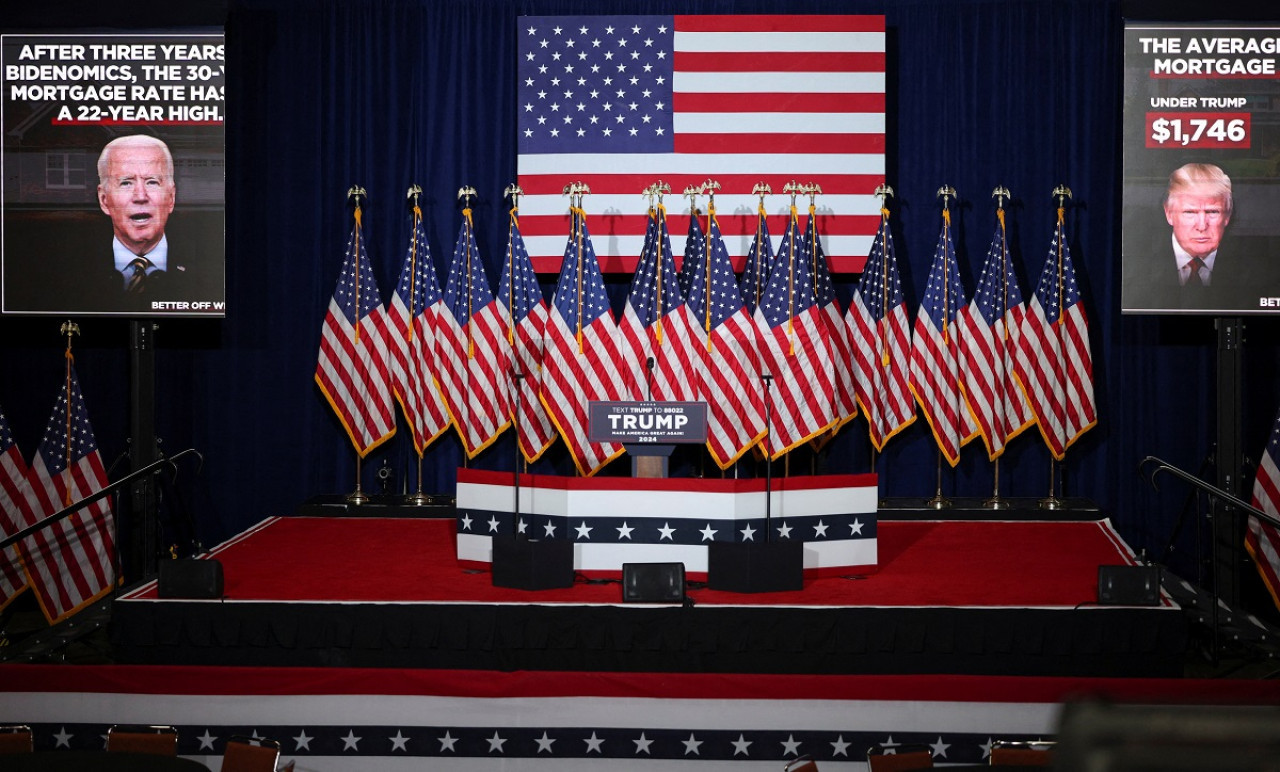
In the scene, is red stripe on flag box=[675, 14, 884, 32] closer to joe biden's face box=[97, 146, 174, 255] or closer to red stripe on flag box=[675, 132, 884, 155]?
red stripe on flag box=[675, 132, 884, 155]

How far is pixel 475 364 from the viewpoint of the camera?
9.59 m

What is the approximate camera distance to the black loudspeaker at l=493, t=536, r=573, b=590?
670cm

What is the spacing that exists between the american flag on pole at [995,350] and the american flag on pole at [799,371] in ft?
3.87

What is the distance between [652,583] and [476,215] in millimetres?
4634

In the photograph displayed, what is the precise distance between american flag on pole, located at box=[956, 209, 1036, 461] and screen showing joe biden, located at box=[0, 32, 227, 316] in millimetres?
5157

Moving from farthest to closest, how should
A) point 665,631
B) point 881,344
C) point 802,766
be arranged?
1. point 881,344
2. point 665,631
3. point 802,766

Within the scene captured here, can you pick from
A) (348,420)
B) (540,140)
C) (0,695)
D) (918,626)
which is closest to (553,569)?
(918,626)

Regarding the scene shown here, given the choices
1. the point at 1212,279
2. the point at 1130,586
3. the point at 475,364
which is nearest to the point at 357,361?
the point at 475,364

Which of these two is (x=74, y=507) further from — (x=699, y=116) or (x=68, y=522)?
(x=699, y=116)

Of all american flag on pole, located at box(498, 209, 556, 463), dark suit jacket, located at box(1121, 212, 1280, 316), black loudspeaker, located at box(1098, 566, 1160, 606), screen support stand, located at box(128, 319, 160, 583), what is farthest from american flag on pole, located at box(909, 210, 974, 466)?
screen support stand, located at box(128, 319, 160, 583)

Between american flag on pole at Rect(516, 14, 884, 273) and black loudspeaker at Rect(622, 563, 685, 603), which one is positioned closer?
black loudspeaker at Rect(622, 563, 685, 603)

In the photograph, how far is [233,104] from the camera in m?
10.4

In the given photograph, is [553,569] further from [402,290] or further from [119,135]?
[119,135]

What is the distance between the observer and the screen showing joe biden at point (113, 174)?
9.10m
